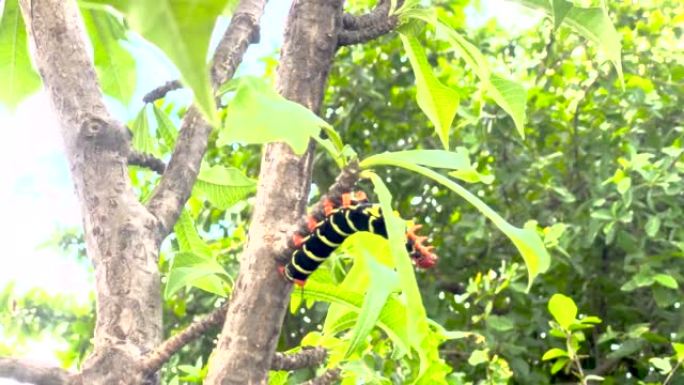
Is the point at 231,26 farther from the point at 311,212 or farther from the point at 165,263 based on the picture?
the point at 165,263

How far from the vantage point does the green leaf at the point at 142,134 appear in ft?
3.12

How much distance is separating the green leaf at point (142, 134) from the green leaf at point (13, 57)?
104 mm

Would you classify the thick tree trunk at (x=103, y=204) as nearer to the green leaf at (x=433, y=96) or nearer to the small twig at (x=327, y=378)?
the small twig at (x=327, y=378)

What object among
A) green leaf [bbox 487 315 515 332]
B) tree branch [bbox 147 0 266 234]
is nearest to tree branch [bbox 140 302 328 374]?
tree branch [bbox 147 0 266 234]

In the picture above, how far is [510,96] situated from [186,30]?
1.88ft

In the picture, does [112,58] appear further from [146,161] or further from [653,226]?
[653,226]

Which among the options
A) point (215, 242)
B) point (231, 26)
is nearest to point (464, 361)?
point (215, 242)

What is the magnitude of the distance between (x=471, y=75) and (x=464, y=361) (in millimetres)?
591

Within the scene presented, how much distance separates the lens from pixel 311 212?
0.64 m

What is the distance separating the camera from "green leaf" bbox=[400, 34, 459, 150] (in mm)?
731

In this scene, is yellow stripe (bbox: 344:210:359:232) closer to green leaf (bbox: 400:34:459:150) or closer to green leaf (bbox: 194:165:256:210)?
green leaf (bbox: 400:34:459:150)

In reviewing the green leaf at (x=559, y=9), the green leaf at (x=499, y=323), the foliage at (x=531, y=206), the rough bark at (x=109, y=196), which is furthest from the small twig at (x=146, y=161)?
the green leaf at (x=499, y=323)

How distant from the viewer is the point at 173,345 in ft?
2.24

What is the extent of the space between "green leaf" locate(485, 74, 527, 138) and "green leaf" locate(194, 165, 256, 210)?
271 mm
